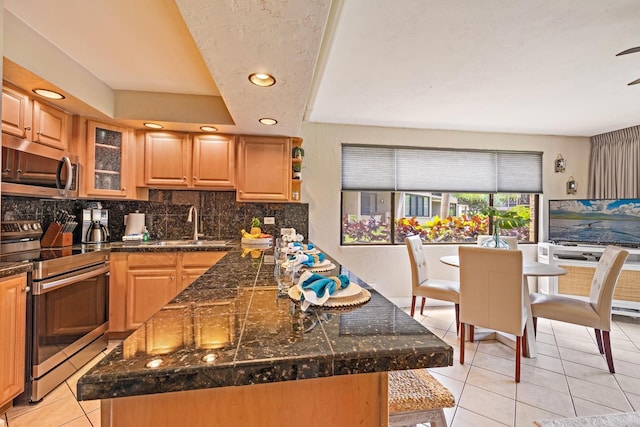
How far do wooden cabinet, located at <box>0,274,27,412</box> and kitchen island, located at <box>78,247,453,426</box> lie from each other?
5.00 ft

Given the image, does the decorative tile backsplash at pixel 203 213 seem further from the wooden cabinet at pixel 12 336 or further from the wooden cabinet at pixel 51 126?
the wooden cabinet at pixel 12 336

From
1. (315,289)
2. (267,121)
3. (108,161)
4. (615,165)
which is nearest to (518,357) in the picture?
(315,289)

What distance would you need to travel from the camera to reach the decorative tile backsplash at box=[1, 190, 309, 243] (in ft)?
10.4

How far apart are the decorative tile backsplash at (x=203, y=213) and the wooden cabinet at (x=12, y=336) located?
4.79 feet

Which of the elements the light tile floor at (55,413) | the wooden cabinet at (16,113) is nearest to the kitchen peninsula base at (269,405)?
the light tile floor at (55,413)

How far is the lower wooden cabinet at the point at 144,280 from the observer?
2650mm

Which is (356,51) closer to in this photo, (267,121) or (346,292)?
(267,121)

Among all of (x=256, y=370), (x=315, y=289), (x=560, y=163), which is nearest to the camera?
(x=256, y=370)

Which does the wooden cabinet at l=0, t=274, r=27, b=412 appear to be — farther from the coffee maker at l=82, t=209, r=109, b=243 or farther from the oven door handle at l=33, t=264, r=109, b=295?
the coffee maker at l=82, t=209, r=109, b=243

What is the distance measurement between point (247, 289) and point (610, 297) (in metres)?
A: 2.76

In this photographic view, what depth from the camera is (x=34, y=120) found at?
2.16 metres

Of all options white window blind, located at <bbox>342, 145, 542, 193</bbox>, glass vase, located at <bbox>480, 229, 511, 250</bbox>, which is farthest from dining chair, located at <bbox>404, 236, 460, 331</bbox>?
white window blind, located at <bbox>342, 145, 542, 193</bbox>

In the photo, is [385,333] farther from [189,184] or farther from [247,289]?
[189,184]

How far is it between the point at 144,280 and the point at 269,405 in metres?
2.51
